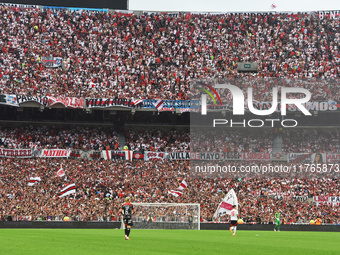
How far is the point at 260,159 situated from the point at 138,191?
539 inches

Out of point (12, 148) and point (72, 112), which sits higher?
point (72, 112)

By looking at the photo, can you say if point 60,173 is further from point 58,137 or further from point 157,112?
point 157,112

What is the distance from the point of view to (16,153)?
58750 millimetres

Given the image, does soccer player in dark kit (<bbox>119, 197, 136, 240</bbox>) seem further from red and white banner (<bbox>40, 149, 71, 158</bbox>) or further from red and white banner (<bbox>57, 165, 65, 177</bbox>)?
red and white banner (<bbox>40, 149, 71, 158</bbox>)

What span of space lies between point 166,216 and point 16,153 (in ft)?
63.6

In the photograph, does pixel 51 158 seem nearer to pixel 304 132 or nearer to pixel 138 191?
pixel 138 191

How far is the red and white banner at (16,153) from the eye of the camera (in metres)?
58.4

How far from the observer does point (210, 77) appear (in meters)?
66.4

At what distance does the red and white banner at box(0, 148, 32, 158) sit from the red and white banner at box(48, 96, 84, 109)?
5.57 metres

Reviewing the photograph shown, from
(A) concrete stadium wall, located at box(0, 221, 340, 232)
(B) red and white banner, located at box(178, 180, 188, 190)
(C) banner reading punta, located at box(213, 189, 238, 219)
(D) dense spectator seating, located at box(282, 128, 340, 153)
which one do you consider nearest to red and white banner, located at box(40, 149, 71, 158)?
(B) red and white banner, located at box(178, 180, 188, 190)

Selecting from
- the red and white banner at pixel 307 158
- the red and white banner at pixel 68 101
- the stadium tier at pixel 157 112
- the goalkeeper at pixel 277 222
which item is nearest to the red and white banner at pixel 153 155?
the stadium tier at pixel 157 112

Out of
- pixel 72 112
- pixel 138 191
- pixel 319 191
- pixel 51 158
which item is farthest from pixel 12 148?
pixel 319 191

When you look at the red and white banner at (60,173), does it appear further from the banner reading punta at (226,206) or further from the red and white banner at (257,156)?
the red and white banner at (257,156)

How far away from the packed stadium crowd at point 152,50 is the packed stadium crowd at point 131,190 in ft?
28.8
